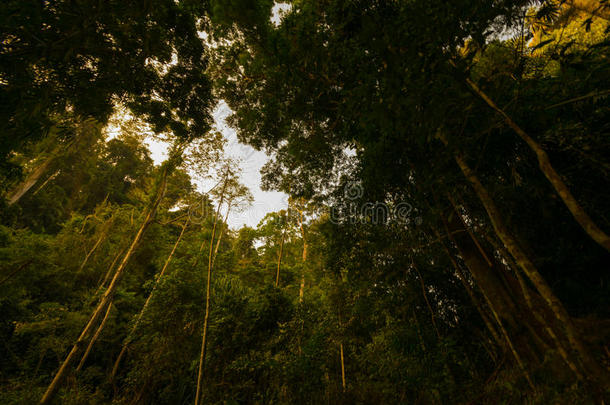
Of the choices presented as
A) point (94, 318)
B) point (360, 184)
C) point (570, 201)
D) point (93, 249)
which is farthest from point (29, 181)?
point (570, 201)

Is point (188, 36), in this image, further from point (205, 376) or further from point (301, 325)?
point (205, 376)

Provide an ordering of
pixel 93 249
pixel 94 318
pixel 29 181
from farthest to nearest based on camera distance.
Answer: pixel 93 249 < pixel 29 181 < pixel 94 318

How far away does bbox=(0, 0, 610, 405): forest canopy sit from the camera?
6.61ft

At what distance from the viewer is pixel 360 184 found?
5836mm

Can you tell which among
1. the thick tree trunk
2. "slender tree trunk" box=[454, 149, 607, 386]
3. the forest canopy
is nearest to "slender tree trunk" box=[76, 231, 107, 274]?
the forest canopy

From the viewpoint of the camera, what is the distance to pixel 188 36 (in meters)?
4.80

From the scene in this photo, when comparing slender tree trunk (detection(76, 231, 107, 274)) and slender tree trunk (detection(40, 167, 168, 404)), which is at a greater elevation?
slender tree trunk (detection(76, 231, 107, 274))

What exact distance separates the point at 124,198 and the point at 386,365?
23144mm

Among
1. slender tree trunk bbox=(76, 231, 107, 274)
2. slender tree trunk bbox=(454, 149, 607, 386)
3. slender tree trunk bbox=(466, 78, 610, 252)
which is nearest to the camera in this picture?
slender tree trunk bbox=(466, 78, 610, 252)

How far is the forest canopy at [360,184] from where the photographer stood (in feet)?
6.61

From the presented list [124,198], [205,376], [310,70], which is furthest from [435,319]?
[124,198]

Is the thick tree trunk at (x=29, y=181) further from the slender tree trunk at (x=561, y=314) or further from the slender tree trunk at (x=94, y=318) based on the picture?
the slender tree trunk at (x=561, y=314)

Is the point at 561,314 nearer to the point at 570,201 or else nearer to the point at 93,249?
the point at 570,201

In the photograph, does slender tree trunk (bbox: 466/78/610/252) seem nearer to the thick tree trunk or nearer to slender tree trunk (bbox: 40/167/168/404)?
slender tree trunk (bbox: 40/167/168/404)
